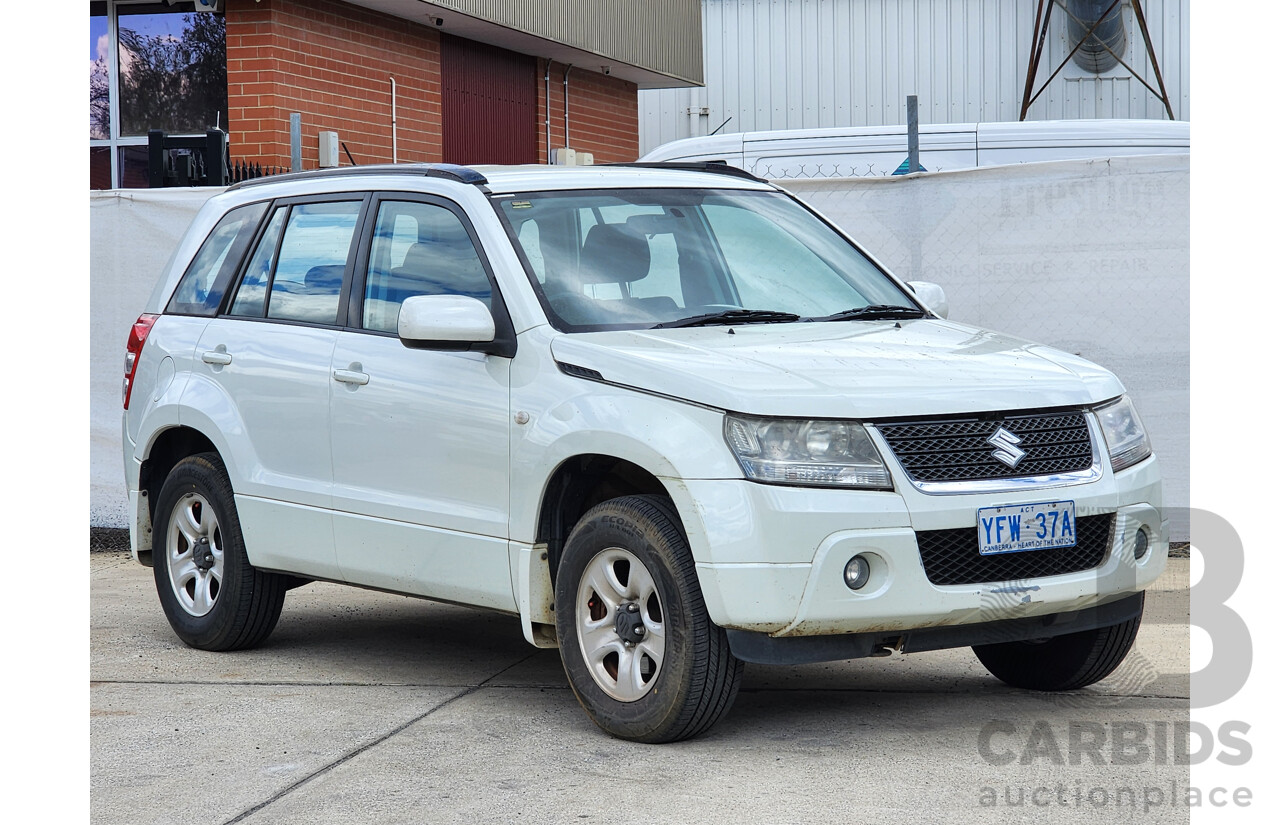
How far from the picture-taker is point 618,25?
20125mm

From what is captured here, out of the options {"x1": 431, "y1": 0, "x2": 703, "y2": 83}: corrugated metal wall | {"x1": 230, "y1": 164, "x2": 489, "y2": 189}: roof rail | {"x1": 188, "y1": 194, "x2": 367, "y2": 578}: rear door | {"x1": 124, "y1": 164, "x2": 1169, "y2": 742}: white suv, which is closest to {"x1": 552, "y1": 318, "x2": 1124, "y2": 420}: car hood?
{"x1": 124, "y1": 164, "x2": 1169, "y2": 742}: white suv

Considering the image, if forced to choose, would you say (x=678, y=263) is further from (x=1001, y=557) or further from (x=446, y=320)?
(x=1001, y=557)

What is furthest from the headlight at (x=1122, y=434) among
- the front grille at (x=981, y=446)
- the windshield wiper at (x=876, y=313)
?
the windshield wiper at (x=876, y=313)

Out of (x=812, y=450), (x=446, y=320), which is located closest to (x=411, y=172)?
(x=446, y=320)

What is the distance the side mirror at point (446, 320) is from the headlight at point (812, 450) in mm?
1120

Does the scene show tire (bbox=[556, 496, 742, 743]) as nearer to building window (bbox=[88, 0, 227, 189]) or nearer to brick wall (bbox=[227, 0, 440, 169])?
brick wall (bbox=[227, 0, 440, 169])

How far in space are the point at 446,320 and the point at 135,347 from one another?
2.53m

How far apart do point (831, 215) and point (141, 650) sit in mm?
4582

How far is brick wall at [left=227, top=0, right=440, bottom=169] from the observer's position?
14.3 meters

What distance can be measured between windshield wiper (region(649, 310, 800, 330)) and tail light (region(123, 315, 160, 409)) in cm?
288

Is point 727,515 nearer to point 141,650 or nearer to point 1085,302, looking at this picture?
point 141,650

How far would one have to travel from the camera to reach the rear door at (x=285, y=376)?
6.59 metres

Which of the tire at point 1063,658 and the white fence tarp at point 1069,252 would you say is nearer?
the tire at point 1063,658

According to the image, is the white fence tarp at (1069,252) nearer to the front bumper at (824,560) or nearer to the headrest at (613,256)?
the headrest at (613,256)
